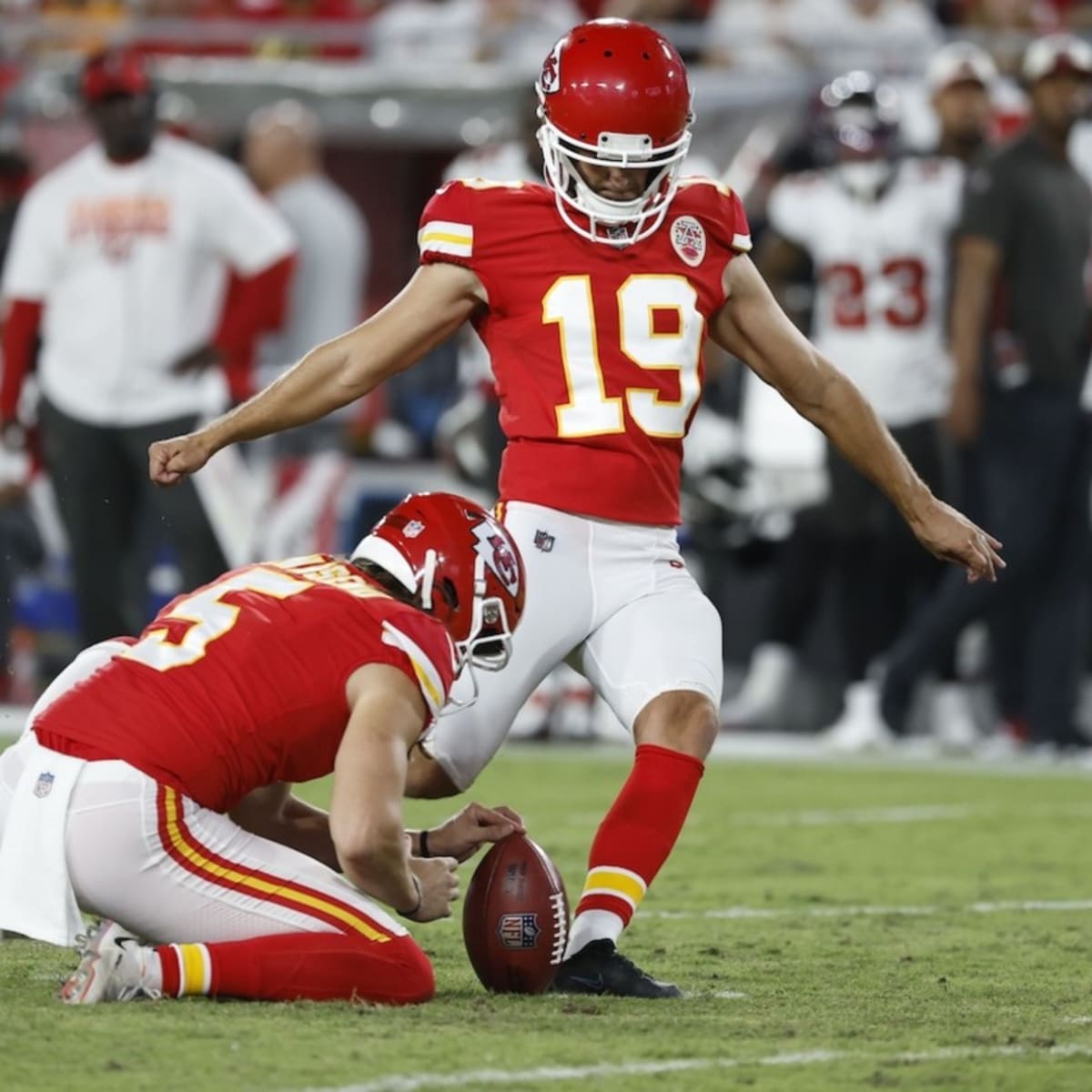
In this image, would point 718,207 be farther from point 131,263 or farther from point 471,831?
point 131,263

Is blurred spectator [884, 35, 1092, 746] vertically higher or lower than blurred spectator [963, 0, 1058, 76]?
lower

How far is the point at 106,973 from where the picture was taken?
4.23m

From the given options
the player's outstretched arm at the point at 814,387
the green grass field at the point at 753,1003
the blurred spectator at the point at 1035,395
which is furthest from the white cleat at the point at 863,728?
the player's outstretched arm at the point at 814,387

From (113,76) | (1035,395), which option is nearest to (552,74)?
(113,76)

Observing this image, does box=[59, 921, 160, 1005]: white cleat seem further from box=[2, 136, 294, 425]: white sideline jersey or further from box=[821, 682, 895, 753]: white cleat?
box=[821, 682, 895, 753]: white cleat

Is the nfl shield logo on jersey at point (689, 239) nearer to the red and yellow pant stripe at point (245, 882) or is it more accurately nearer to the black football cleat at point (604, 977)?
the black football cleat at point (604, 977)

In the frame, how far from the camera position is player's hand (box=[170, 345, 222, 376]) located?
9.25 m

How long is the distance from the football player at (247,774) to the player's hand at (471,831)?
336 millimetres

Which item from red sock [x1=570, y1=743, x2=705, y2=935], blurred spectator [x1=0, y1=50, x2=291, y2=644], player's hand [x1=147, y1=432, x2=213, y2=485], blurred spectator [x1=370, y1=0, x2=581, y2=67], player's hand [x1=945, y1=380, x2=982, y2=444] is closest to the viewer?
red sock [x1=570, y1=743, x2=705, y2=935]

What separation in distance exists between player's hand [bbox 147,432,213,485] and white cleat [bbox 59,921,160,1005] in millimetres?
930

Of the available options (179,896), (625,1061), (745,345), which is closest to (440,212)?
(745,345)

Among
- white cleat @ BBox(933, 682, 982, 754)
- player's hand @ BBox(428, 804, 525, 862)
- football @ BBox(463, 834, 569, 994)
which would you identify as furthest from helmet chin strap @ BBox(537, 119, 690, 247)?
white cleat @ BBox(933, 682, 982, 754)

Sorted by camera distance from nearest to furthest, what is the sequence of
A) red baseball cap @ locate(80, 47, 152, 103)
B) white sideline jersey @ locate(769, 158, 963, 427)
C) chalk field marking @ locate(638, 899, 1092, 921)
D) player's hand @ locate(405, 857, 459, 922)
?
1. player's hand @ locate(405, 857, 459, 922)
2. chalk field marking @ locate(638, 899, 1092, 921)
3. red baseball cap @ locate(80, 47, 152, 103)
4. white sideline jersey @ locate(769, 158, 963, 427)

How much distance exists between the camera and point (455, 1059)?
150 inches
